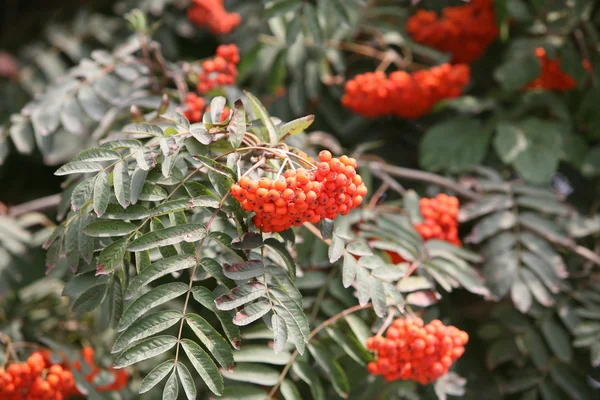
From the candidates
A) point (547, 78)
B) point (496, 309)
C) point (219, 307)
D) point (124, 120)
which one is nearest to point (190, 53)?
point (124, 120)

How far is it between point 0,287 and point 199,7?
5.50 feet

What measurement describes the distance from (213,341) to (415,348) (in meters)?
0.59

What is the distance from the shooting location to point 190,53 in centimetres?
365

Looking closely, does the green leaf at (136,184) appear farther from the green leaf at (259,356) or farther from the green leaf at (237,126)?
the green leaf at (259,356)

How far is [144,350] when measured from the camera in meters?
1.63

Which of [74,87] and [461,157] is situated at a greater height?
[74,87]

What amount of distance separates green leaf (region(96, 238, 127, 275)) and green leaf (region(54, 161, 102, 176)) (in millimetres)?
210

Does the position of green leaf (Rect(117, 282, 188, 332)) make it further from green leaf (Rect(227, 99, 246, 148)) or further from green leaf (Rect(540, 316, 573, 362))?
green leaf (Rect(540, 316, 573, 362))

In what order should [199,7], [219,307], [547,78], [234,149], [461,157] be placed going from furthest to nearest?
[199,7]
[547,78]
[461,157]
[234,149]
[219,307]

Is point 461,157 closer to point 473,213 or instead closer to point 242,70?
point 473,213

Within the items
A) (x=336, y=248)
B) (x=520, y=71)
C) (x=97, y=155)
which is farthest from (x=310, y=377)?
(x=520, y=71)

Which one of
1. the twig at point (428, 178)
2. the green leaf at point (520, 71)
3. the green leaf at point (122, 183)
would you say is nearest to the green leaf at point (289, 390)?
the green leaf at point (122, 183)

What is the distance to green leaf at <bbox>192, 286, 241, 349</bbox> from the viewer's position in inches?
64.7

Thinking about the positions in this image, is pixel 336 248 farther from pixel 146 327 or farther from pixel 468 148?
pixel 468 148
